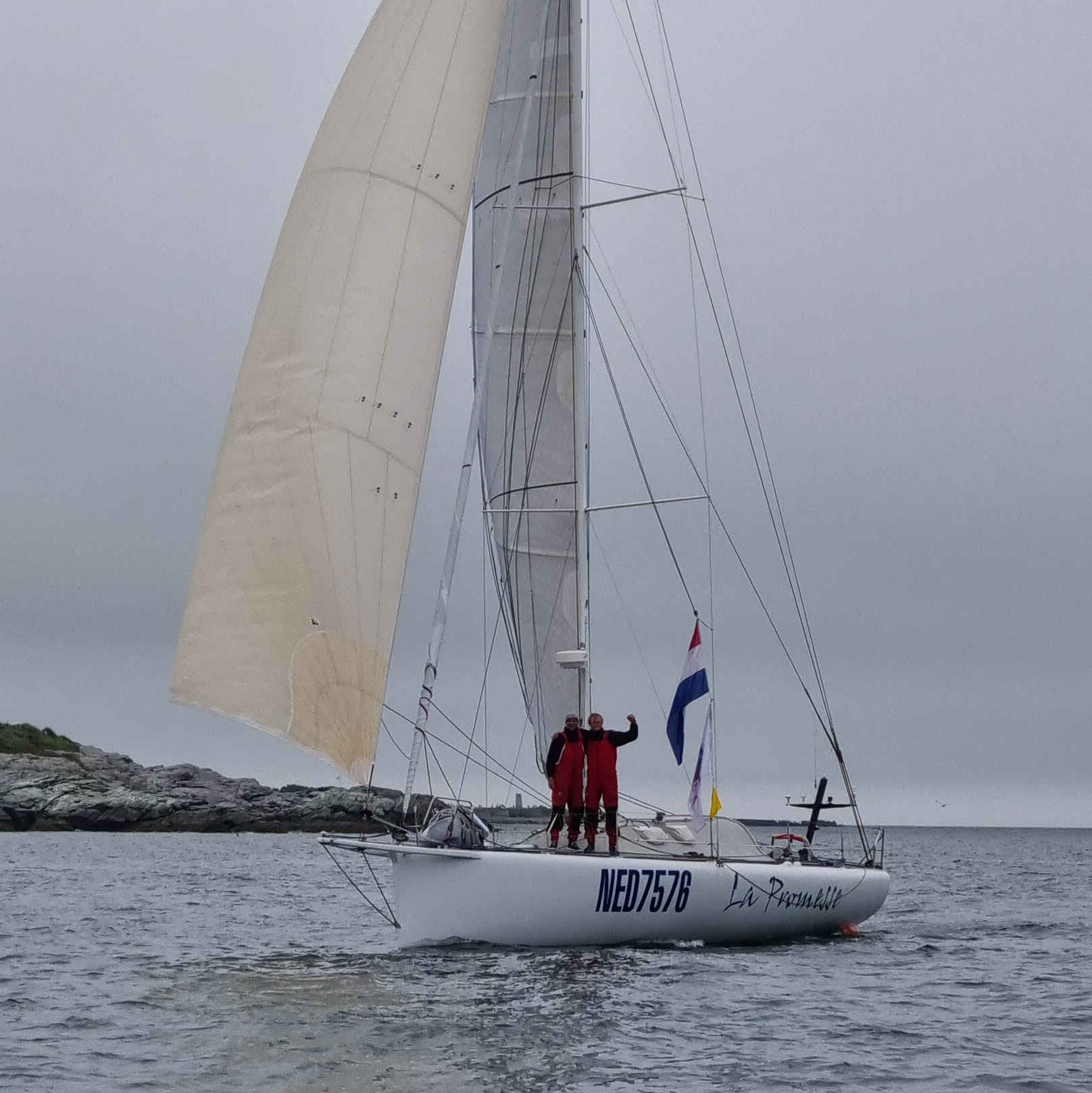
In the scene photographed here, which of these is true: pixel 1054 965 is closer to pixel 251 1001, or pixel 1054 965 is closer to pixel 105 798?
pixel 251 1001

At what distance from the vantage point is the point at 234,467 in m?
14.3

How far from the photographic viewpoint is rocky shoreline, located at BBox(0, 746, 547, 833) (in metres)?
79.5

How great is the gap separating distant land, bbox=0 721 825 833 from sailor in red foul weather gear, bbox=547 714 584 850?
57.4 metres

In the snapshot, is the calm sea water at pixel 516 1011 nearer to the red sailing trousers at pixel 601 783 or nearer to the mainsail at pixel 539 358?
the red sailing trousers at pixel 601 783

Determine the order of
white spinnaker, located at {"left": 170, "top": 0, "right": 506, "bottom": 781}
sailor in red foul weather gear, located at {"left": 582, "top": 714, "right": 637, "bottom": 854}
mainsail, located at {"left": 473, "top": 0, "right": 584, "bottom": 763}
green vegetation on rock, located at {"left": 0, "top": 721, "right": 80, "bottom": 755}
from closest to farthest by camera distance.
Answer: white spinnaker, located at {"left": 170, "top": 0, "right": 506, "bottom": 781} → sailor in red foul weather gear, located at {"left": 582, "top": 714, "right": 637, "bottom": 854} → mainsail, located at {"left": 473, "top": 0, "right": 584, "bottom": 763} → green vegetation on rock, located at {"left": 0, "top": 721, "right": 80, "bottom": 755}

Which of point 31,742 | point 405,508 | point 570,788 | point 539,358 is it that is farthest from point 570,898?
point 31,742

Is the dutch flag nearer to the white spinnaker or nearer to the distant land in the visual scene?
the white spinnaker

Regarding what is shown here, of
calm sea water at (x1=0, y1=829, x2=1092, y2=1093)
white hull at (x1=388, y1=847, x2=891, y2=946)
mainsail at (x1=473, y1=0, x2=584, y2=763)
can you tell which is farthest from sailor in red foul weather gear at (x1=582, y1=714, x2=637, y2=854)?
mainsail at (x1=473, y1=0, x2=584, y2=763)

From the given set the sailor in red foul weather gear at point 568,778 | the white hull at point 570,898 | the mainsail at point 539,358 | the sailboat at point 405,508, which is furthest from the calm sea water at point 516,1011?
the mainsail at point 539,358

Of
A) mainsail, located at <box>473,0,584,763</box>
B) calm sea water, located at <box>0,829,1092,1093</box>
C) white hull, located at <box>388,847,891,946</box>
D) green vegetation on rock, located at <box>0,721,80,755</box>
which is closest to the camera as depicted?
calm sea water, located at <box>0,829,1092,1093</box>

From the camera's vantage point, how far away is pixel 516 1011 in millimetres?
12656

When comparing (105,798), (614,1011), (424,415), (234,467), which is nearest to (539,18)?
(424,415)

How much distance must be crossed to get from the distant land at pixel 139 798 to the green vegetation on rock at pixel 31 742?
3.7 inches

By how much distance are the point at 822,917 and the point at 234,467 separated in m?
9.36
